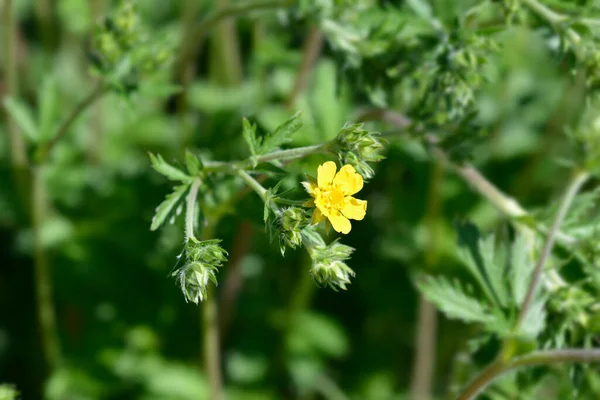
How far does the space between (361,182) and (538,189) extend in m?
2.74

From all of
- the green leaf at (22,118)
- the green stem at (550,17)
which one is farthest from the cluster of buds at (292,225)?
the green leaf at (22,118)

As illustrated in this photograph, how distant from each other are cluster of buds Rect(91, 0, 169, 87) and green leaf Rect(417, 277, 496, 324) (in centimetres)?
147

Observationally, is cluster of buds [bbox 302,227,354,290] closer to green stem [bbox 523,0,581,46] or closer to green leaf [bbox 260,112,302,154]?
green leaf [bbox 260,112,302,154]

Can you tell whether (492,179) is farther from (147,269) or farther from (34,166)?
(34,166)

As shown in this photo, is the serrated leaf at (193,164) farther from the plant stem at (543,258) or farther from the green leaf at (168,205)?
the plant stem at (543,258)

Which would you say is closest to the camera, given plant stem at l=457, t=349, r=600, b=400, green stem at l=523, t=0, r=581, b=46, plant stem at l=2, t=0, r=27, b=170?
plant stem at l=457, t=349, r=600, b=400

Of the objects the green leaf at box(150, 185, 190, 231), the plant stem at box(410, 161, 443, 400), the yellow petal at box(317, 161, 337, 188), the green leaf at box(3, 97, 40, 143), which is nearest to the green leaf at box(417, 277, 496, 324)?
the yellow petal at box(317, 161, 337, 188)

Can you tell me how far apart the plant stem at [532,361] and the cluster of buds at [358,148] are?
0.87 m

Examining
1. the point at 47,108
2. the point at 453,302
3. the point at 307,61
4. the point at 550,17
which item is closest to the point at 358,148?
the point at 453,302

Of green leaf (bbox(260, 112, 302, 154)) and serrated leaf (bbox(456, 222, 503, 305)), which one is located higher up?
green leaf (bbox(260, 112, 302, 154))

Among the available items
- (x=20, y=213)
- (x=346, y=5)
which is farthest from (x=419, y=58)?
(x=20, y=213)

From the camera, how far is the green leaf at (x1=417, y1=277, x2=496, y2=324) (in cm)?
261

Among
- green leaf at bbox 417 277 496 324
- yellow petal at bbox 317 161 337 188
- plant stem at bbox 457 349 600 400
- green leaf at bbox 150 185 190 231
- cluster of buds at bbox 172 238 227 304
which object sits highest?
yellow petal at bbox 317 161 337 188

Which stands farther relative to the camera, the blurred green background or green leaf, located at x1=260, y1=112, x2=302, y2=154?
the blurred green background
